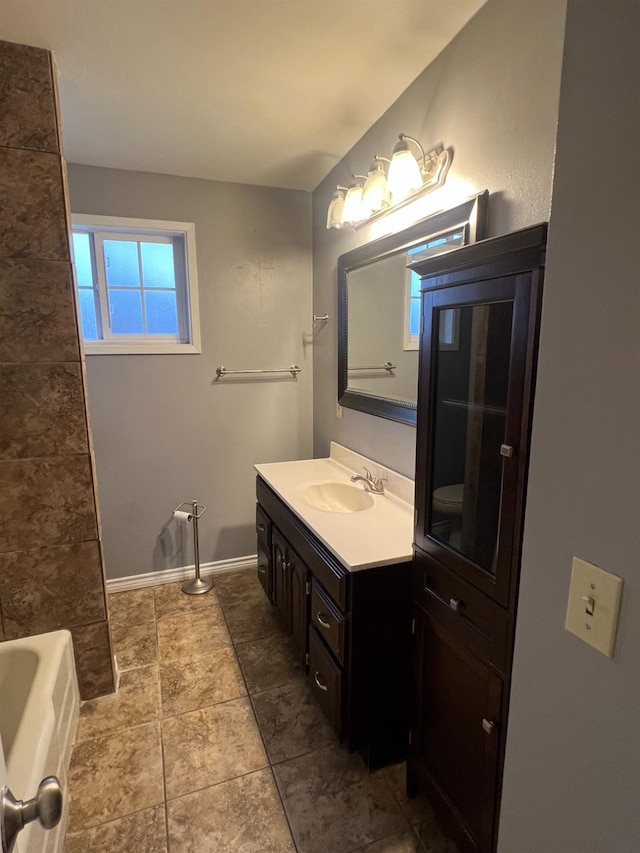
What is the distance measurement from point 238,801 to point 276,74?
2575 millimetres

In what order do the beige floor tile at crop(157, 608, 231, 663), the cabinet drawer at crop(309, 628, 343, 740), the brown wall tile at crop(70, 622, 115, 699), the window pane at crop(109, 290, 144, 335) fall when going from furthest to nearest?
the window pane at crop(109, 290, 144, 335), the beige floor tile at crop(157, 608, 231, 663), the brown wall tile at crop(70, 622, 115, 699), the cabinet drawer at crop(309, 628, 343, 740)

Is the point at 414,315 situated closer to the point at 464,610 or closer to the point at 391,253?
the point at 391,253

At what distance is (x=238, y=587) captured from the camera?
2.92 metres

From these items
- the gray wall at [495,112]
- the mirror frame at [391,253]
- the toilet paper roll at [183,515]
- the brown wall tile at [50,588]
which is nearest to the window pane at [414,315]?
the mirror frame at [391,253]

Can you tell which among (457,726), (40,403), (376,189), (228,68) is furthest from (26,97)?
(457,726)

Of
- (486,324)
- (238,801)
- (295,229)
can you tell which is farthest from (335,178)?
(238,801)

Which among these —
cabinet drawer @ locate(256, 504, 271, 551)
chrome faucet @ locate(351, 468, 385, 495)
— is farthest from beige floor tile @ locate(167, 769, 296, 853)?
chrome faucet @ locate(351, 468, 385, 495)

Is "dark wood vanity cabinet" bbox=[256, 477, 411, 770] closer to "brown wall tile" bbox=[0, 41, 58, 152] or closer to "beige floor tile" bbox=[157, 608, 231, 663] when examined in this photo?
"beige floor tile" bbox=[157, 608, 231, 663]

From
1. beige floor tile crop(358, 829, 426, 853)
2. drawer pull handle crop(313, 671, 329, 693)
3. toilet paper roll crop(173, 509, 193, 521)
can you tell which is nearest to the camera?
beige floor tile crop(358, 829, 426, 853)

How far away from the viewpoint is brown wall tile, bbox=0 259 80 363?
5.52 feet

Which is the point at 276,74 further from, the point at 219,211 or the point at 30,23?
the point at 219,211

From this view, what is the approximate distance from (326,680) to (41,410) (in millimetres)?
1472

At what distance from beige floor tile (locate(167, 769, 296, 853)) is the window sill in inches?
83.3

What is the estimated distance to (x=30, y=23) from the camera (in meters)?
1.48
